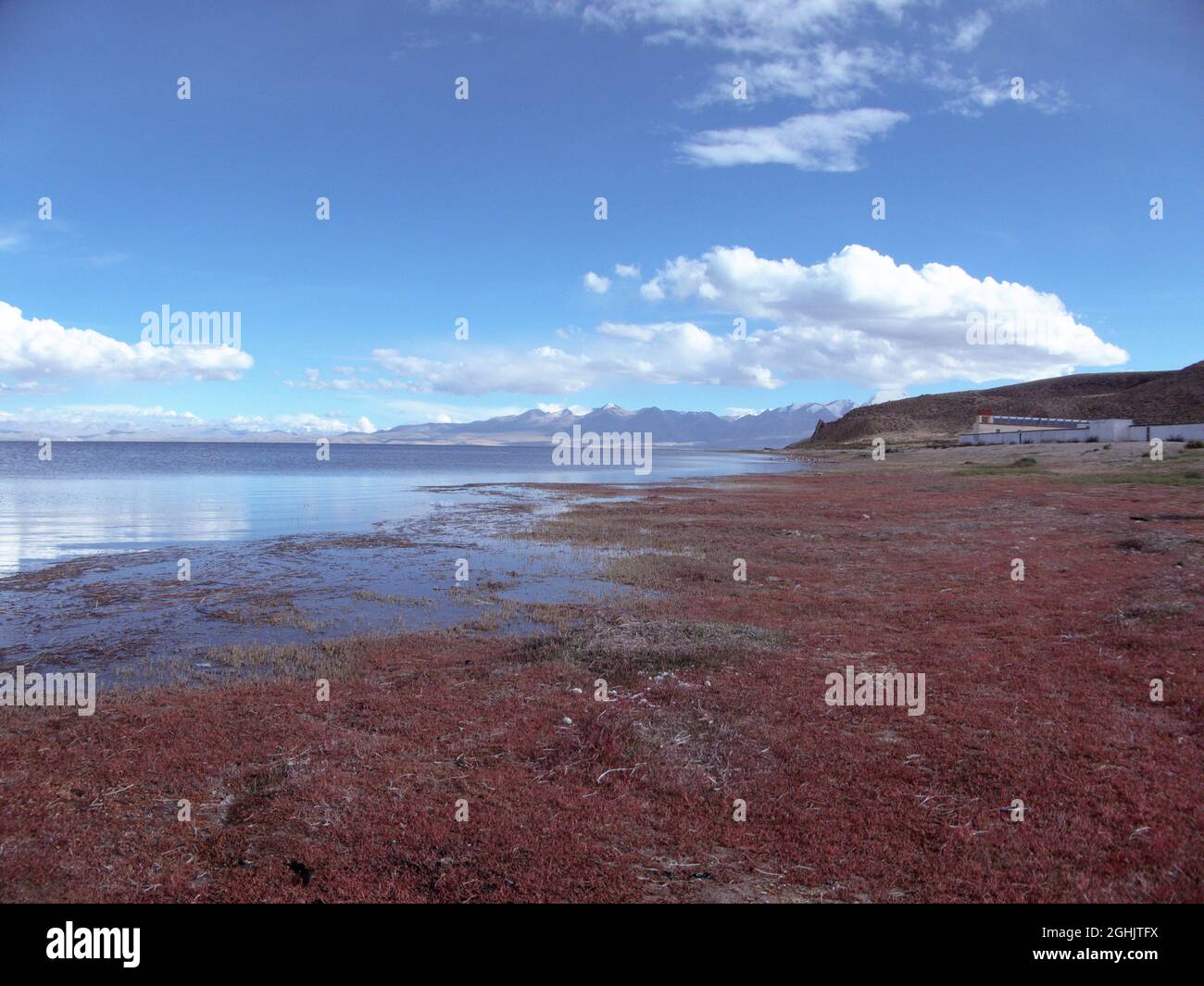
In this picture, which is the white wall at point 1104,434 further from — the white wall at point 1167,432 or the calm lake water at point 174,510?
the calm lake water at point 174,510

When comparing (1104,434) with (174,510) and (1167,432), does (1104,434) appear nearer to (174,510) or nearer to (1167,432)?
(1167,432)

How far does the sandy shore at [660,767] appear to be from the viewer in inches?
226

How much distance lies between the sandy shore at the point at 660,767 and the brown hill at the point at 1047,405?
137 m

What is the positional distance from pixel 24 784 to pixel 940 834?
9.24m

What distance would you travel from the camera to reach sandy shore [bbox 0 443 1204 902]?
575 cm

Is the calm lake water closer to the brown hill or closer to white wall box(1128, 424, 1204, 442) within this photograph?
white wall box(1128, 424, 1204, 442)

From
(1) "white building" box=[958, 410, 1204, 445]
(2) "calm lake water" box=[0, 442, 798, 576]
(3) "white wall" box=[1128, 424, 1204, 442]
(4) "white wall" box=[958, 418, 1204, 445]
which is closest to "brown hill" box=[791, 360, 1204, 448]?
(1) "white building" box=[958, 410, 1204, 445]

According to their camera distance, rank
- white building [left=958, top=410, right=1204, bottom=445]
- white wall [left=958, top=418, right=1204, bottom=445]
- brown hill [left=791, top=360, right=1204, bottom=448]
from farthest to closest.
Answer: brown hill [left=791, top=360, right=1204, bottom=448]
white building [left=958, top=410, right=1204, bottom=445]
white wall [left=958, top=418, right=1204, bottom=445]

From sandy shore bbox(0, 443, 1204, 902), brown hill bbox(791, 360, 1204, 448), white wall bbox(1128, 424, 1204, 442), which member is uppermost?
brown hill bbox(791, 360, 1204, 448)

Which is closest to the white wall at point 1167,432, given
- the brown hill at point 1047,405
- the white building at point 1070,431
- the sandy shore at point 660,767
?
the white building at point 1070,431

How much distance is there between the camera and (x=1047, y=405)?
169000 mm

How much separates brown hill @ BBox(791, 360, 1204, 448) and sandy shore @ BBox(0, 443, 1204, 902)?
450 feet
